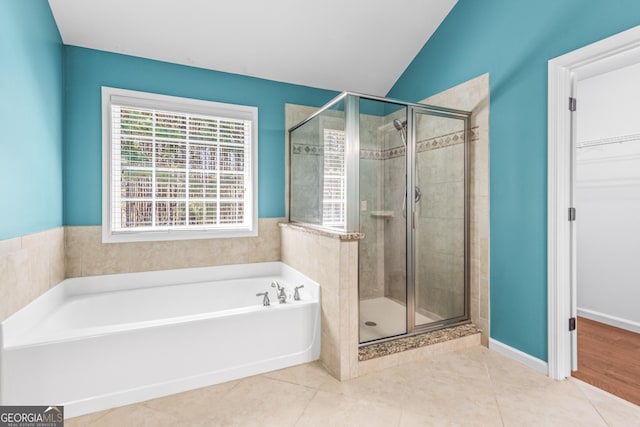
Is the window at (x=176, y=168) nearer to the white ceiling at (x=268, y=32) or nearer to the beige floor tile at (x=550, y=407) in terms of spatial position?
the white ceiling at (x=268, y=32)

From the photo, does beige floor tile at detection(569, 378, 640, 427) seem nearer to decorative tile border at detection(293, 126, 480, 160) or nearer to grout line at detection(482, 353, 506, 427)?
grout line at detection(482, 353, 506, 427)

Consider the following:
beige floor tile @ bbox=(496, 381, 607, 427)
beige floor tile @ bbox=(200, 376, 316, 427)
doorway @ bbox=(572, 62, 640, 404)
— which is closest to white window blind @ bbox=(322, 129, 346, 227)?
beige floor tile @ bbox=(200, 376, 316, 427)

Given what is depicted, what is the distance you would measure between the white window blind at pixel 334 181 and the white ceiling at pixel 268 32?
99 centimetres

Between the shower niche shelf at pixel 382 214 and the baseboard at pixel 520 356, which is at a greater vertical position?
the shower niche shelf at pixel 382 214

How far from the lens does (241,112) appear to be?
307cm

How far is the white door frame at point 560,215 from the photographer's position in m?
2.02

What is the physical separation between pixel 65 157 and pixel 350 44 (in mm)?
2542

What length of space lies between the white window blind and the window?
0.93 meters

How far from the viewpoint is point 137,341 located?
1.87 m

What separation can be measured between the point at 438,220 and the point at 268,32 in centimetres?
208

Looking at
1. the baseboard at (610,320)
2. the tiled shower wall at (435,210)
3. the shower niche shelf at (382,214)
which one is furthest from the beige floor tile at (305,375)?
the baseboard at (610,320)

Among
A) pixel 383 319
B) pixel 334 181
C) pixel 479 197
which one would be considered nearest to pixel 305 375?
pixel 383 319

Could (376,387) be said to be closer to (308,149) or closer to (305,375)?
(305,375)

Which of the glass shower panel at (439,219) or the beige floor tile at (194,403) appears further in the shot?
the glass shower panel at (439,219)
